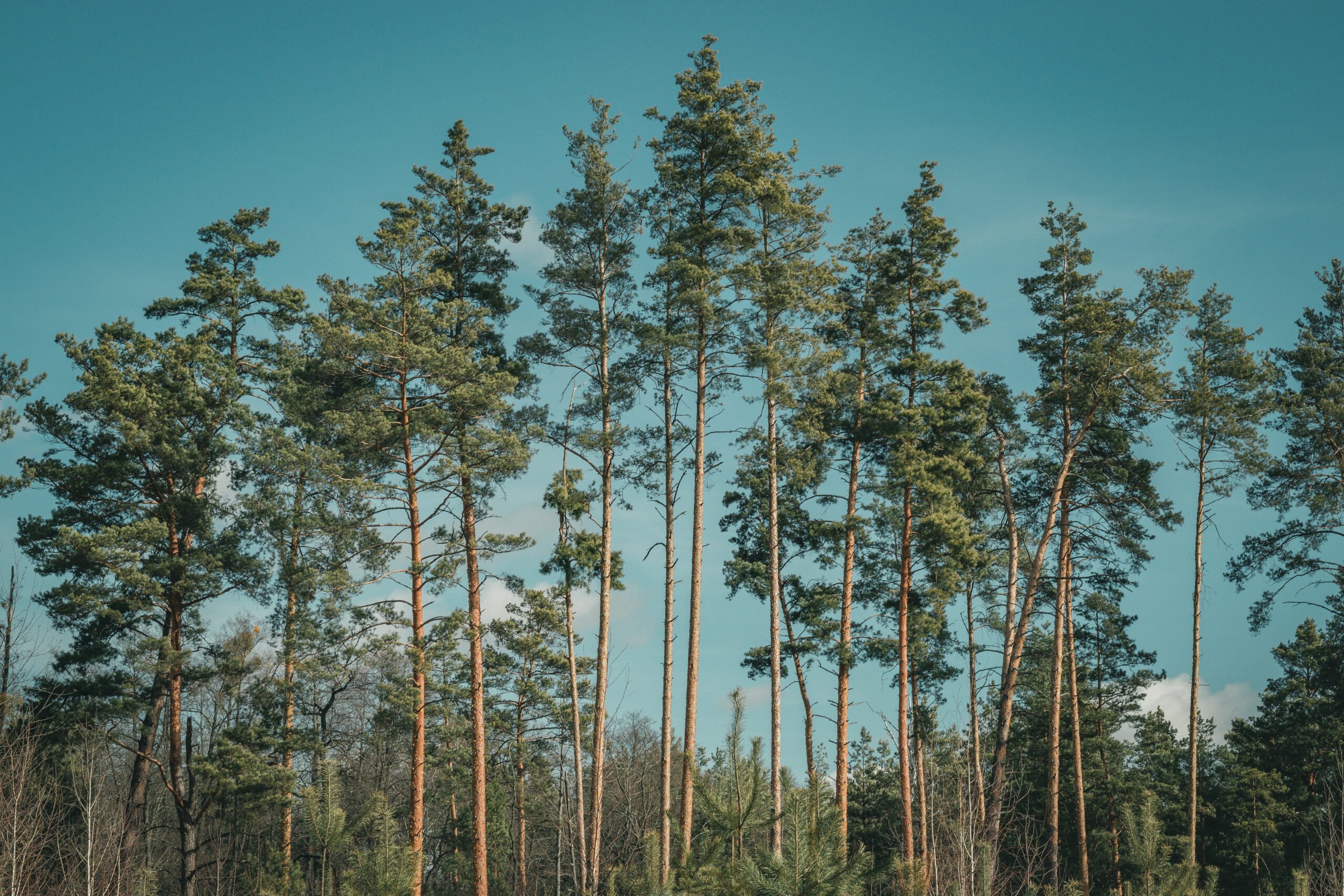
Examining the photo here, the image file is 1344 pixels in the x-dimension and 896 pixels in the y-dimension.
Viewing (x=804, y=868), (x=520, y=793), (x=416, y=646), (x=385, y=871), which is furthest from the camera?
(x=520, y=793)

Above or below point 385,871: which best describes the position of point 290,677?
above

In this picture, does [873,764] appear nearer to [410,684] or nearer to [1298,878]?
[410,684]

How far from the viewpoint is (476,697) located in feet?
61.3

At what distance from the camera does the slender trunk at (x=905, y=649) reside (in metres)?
19.7

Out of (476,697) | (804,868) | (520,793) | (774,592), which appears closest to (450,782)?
(520,793)

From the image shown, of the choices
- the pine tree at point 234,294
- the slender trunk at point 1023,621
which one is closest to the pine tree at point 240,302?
the pine tree at point 234,294

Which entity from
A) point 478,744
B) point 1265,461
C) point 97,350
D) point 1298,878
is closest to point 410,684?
point 478,744

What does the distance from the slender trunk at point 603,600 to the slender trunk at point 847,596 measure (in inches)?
174

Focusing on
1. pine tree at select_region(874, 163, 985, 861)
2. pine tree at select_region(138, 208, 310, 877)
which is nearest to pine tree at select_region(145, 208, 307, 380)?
pine tree at select_region(138, 208, 310, 877)

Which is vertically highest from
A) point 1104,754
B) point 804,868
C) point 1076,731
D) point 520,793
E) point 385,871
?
point 804,868

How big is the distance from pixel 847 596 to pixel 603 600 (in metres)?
5.12

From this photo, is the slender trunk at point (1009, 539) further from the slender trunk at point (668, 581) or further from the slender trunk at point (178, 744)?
the slender trunk at point (178, 744)

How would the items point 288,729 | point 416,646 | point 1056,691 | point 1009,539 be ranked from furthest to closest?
1. point 1009,539
2. point 1056,691
3. point 288,729
4. point 416,646

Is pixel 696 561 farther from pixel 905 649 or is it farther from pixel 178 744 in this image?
pixel 178 744
